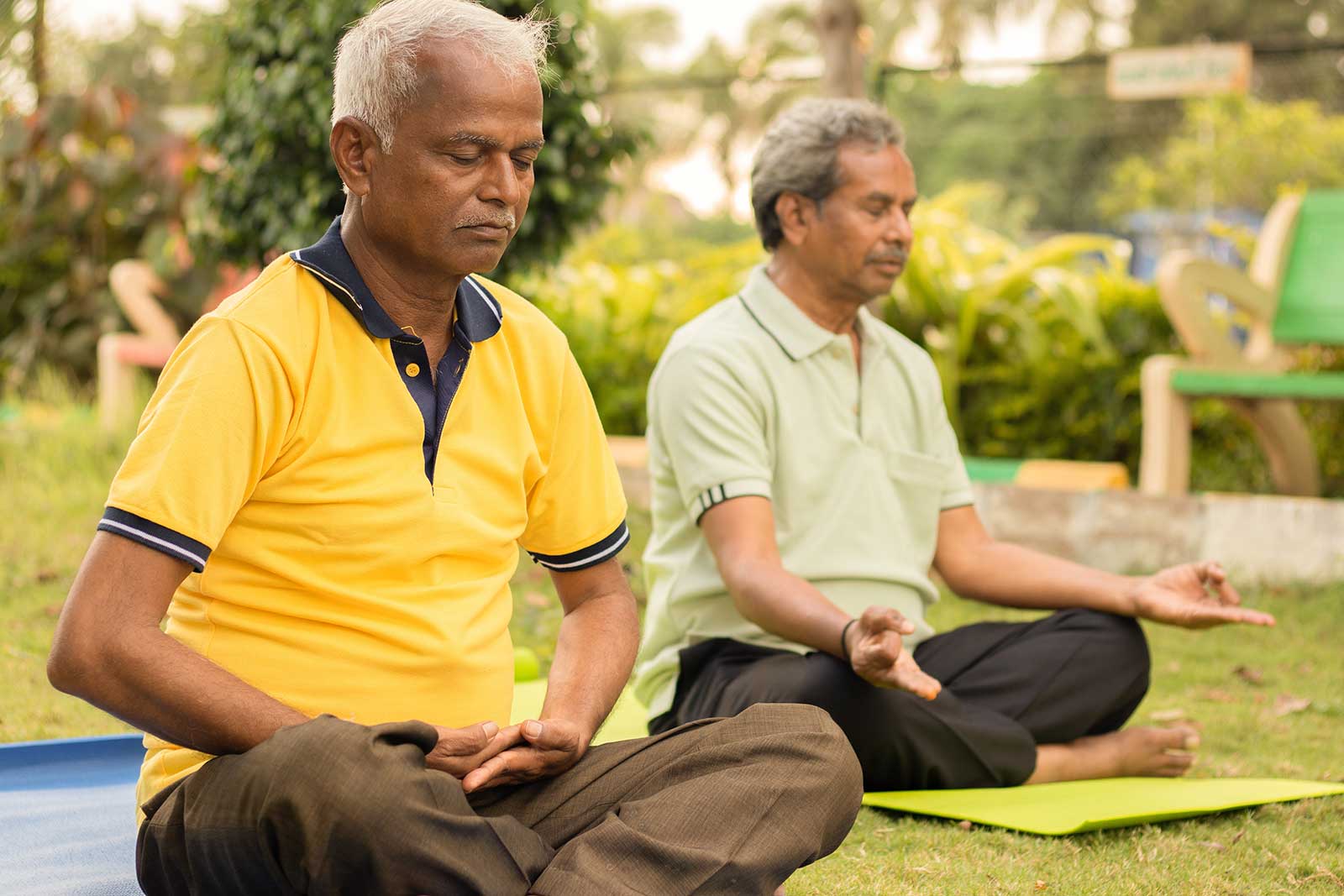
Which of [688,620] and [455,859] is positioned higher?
[455,859]

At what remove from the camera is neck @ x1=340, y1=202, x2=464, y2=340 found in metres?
2.33

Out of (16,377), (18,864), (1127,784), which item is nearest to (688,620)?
(1127,784)

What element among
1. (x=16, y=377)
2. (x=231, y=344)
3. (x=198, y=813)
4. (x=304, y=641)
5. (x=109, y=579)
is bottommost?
(x=16, y=377)

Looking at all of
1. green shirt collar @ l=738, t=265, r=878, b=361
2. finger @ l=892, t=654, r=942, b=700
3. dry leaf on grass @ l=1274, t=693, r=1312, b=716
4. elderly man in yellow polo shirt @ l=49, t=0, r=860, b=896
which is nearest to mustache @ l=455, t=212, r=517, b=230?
elderly man in yellow polo shirt @ l=49, t=0, r=860, b=896

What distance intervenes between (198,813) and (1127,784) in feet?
7.77

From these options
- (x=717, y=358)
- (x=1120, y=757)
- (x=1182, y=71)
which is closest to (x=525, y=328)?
(x=717, y=358)

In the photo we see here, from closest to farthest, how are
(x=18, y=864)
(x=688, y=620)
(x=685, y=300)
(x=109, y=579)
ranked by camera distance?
(x=109, y=579)
(x=18, y=864)
(x=688, y=620)
(x=685, y=300)

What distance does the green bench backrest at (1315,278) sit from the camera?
684 centimetres

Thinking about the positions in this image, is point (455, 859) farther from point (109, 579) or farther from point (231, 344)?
point (231, 344)

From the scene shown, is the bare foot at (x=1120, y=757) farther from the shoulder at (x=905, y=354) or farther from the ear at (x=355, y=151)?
the ear at (x=355, y=151)

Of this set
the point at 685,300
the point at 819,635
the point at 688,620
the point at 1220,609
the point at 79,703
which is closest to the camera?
the point at 819,635

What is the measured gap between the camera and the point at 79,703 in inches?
171

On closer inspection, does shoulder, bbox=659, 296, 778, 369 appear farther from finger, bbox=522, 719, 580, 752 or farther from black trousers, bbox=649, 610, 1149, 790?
finger, bbox=522, 719, 580, 752

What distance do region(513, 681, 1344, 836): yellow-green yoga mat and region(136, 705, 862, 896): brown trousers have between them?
1.00 metres
